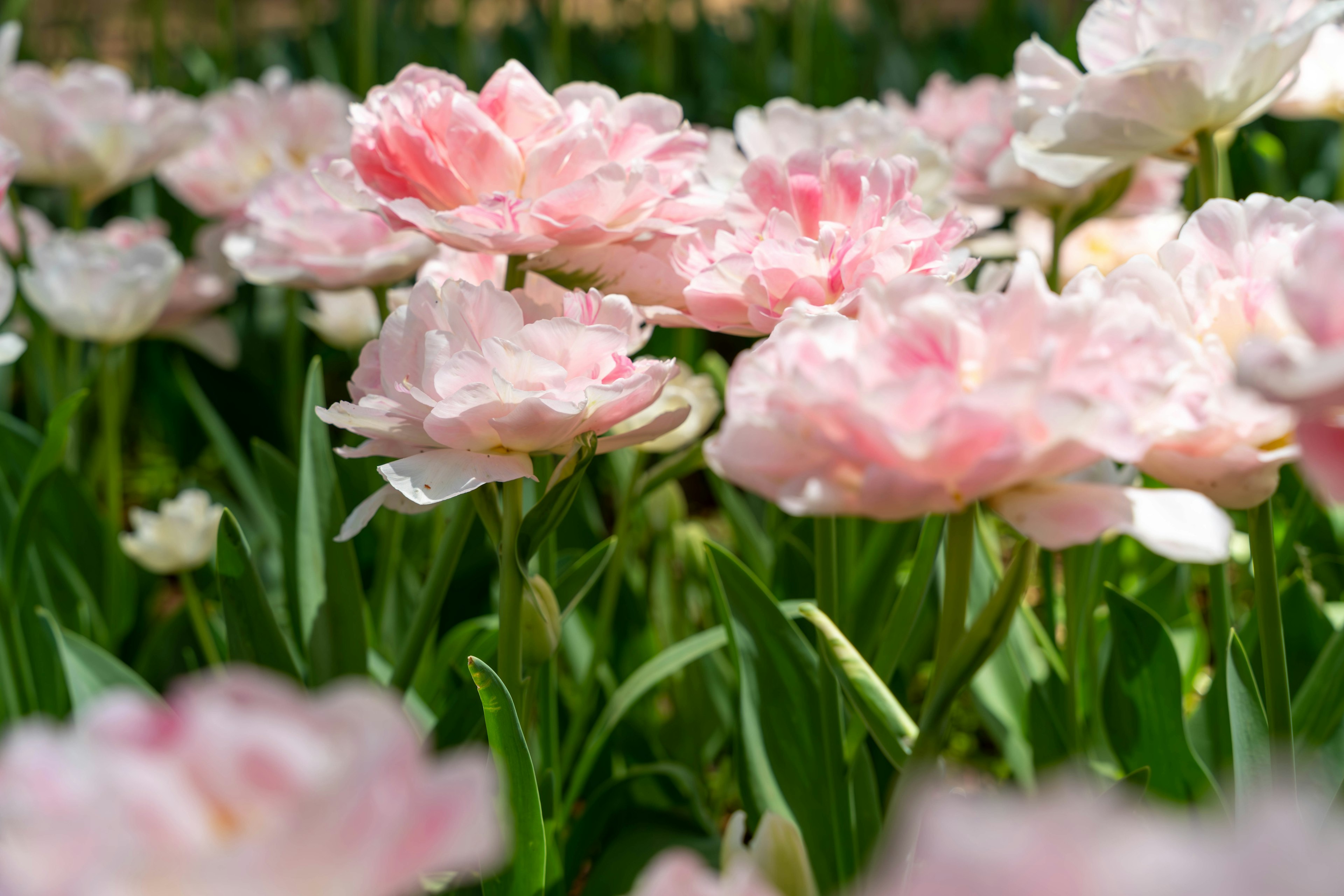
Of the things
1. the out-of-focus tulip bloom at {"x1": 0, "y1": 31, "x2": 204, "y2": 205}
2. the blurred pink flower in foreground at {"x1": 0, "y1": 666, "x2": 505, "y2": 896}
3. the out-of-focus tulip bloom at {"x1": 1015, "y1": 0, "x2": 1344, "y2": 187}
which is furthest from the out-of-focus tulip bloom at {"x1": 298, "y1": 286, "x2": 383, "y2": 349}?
the blurred pink flower in foreground at {"x1": 0, "y1": 666, "x2": 505, "y2": 896}

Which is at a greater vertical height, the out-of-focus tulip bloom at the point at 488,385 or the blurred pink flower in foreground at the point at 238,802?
the blurred pink flower in foreground at the point at 238,802

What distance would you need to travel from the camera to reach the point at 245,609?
0.70m

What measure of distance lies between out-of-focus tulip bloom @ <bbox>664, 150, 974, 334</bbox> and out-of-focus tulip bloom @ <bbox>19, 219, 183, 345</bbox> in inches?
30.3

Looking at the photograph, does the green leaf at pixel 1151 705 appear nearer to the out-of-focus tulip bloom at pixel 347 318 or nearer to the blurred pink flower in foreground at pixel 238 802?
the blurred pink flower in foreground at pixel 238 802

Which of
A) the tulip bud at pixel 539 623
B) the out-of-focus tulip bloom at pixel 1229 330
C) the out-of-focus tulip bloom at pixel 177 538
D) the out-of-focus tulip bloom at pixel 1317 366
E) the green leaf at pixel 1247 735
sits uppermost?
the out-of-focus tulip bloom at pixel 1317 366

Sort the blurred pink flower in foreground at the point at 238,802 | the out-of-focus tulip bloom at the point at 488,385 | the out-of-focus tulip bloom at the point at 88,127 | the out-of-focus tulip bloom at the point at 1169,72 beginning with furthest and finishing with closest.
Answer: the out-of-focus tulip bloom at the point at 88,127 → the out-of-focus tulip bloom at the point at 1169,72 → the out-of-focus tulip bloom at the point at 488,385 → the blurred pink flower in foreground at the point at 238,802

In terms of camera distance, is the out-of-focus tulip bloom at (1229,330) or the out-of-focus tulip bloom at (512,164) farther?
the out-of-focus tulip bloom at (512,164)

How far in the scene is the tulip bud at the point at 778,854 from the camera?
0.40 m

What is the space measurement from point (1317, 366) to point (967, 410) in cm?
8

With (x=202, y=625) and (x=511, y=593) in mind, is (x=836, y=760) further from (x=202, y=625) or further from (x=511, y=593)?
(x=202, y=625)

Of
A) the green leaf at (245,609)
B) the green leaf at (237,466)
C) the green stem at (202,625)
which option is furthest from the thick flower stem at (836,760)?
the green leaf at (237,466)

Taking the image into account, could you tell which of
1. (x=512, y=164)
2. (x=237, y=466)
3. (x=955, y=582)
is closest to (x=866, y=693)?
(x=955, y=582)

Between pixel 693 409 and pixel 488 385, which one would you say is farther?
pixel 693 409

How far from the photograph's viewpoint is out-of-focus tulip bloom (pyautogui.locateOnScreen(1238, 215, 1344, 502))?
0.26 meters
